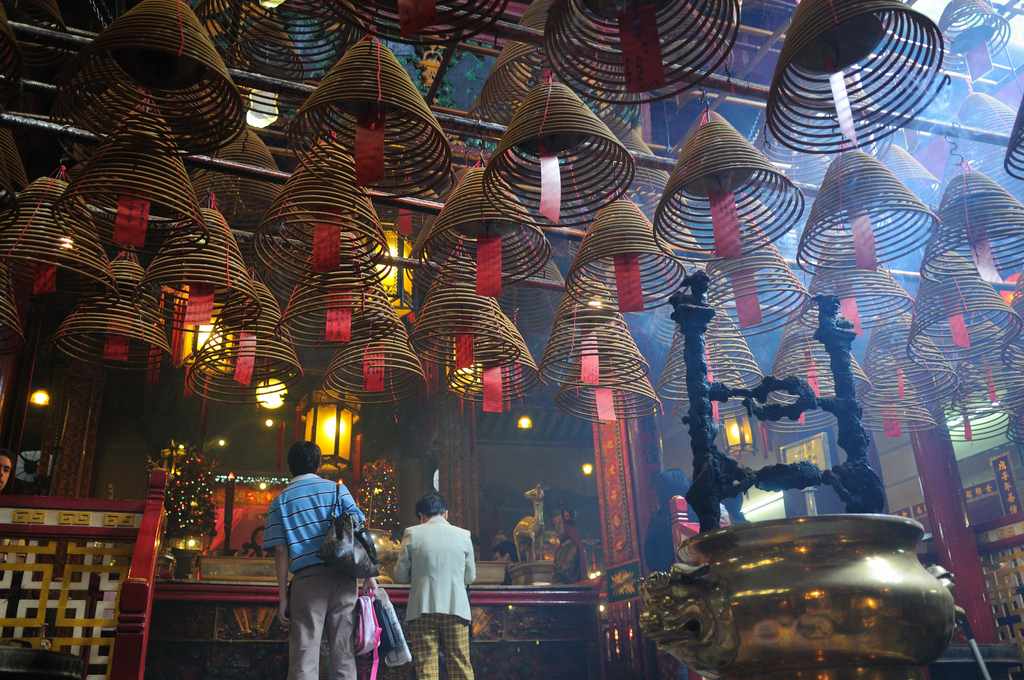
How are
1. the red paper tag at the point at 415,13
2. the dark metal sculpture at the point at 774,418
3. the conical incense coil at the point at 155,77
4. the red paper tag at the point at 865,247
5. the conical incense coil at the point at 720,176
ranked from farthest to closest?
the red paper tag at the point at 865,247 < the conical incense coil at the point at 720,176 < the conical incense coil at the point at 155,77 < the red paper tag at the point at 415,13 < the dark metal sculpture at the point at 774,418

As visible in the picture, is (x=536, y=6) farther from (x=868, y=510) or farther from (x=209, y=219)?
(x=868, y=510)

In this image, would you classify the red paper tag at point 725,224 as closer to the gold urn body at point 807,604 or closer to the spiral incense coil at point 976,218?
the spiral incense coil at point 976,218

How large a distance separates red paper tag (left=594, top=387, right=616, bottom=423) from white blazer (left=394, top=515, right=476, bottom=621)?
1.03 meters

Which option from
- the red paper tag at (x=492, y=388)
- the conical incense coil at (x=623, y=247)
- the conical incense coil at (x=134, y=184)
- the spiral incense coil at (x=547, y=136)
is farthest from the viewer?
the red paper tag at (x=492, y=388)

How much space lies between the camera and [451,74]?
6.63 metres

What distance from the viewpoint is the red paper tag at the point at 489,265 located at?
3385mm

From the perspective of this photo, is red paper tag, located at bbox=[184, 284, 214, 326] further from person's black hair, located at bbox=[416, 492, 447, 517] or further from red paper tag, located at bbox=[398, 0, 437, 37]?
red paper tag, located at bbox=[398, 0, 437, 37]

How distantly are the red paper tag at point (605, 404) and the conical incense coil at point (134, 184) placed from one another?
2008 mm

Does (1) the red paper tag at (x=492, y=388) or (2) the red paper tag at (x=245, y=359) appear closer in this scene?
(2) the red paper tag at (x=245, y=359)

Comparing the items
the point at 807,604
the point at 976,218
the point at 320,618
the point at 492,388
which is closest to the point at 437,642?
the point at 320,618

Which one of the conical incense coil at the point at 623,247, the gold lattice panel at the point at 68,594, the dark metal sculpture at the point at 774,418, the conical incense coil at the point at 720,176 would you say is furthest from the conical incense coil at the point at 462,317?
the dark metal sculpture at the point at 774,418

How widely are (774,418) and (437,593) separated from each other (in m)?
3.33

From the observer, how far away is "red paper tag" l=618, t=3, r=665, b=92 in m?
2.09

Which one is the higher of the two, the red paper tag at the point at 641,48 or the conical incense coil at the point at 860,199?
the conical incense coil at the point at 860,199
